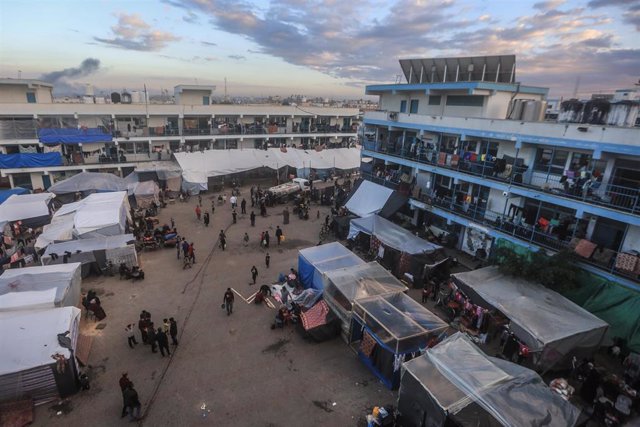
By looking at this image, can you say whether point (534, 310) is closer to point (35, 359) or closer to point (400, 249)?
point (400, 249)

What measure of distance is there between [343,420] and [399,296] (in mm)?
5136

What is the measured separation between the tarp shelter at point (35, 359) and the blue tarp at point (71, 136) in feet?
82.1

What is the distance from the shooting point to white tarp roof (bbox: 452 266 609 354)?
38.4ft

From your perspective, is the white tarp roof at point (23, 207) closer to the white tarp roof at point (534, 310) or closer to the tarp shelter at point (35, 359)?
the tarp shelter at point (35, 359)

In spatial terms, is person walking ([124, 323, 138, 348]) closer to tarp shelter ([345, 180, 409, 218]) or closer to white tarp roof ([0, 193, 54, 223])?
white tarp roof ([0, 193, 54, 223])

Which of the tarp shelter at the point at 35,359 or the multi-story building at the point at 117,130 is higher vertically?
the multi-story building at the point at 117,130

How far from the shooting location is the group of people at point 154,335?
40.1 ft

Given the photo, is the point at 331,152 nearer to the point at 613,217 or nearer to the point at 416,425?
the point at 613,217

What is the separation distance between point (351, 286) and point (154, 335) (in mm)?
7438

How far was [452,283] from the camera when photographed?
1543 cm

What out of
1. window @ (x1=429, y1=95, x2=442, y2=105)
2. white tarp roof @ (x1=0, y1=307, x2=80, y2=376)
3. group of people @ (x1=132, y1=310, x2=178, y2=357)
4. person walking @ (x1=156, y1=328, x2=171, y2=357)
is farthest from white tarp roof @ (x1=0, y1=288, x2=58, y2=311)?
window @ (x1=429, y1=95, x2=442, y2=105)

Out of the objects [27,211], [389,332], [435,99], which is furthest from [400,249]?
[27,211]

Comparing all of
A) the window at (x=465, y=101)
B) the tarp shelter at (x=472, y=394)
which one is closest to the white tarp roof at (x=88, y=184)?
the window at (x=465, y=101)

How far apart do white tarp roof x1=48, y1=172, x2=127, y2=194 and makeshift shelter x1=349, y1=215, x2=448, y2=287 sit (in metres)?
19.3
